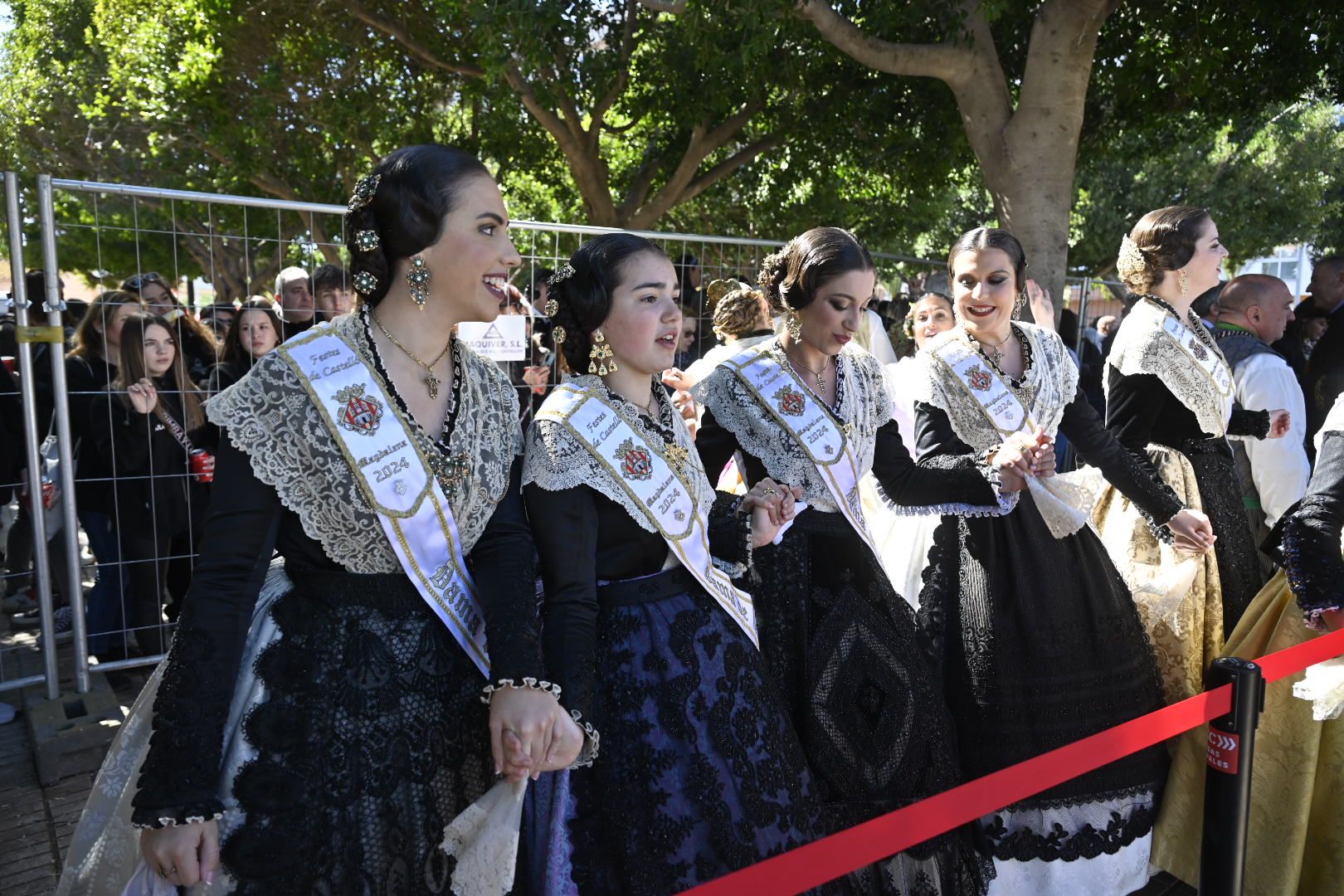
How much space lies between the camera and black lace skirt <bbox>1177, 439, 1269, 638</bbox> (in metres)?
3.30

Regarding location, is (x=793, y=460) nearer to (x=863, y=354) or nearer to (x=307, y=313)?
(x=863, y=354)

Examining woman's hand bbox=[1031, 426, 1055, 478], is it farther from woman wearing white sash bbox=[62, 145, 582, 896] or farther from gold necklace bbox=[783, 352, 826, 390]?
woman wearing white sash bbox=[62, 145, 582, 896]

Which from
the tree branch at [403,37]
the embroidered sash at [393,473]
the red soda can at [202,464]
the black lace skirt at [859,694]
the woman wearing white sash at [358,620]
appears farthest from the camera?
the tree branch at [403,37]

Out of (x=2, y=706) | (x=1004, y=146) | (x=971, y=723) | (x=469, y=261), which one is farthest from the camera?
(x=1004, y=146)

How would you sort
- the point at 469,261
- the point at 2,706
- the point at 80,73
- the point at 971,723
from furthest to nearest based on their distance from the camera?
the point at 80,73 < the point at 2,706 < the point at 971,723 < the point at 469,261

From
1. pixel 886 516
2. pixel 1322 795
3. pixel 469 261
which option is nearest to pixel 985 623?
pixel 886 516

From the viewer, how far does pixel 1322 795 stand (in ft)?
8.54

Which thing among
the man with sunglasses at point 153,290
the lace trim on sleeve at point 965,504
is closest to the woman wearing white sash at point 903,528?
the lace trim on sleeve at point 965,504

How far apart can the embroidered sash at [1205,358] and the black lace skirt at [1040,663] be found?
2.86ft

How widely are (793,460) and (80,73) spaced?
15518 mm

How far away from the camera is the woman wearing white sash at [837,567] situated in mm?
2391

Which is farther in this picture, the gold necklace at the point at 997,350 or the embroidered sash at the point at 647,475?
the gold necklace at the point at 997,350

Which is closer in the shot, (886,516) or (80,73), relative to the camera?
(886,516)

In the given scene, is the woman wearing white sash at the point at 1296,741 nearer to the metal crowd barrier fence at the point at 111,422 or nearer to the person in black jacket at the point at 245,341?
the metal crowd barrier fence at the point at 111,422
